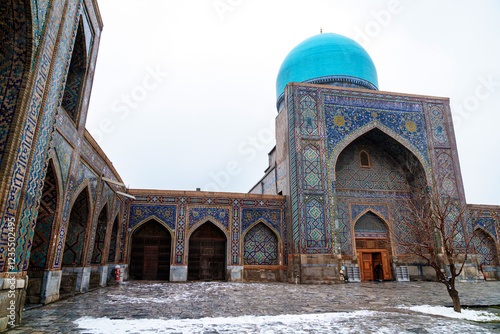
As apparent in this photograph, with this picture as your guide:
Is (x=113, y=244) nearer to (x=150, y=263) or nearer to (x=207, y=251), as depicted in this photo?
(x=150, y=263)

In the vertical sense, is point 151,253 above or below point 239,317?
above

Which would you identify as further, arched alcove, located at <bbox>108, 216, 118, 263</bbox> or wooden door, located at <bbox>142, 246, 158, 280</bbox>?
wooden door, located at <bbox>142, 246, 158, 280</bbox>

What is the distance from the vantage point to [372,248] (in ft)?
40.3

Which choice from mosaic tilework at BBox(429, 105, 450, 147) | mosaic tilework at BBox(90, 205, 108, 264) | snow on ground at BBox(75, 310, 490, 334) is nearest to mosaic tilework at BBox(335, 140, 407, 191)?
mosaic tilework at BBox(429, 105, 450, 147)

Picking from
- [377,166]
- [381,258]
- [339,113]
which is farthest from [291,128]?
[381,258]

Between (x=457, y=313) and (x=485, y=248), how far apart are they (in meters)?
10.4

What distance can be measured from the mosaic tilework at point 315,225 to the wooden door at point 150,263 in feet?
17.1

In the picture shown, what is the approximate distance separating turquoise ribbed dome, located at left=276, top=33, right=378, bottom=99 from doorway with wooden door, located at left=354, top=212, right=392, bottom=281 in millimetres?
6368

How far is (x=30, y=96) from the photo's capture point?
4312 mm

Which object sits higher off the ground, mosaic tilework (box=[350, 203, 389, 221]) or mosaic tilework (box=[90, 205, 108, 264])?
mosaic tilework (box=[350, 203, 389, 221])

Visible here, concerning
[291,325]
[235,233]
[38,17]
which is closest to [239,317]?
[291,325]

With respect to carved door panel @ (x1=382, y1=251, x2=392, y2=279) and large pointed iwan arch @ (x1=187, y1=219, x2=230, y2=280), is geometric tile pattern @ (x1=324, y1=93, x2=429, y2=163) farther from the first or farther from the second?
large pointed iwan arch @ (x1=187, y1=219, x2=230, y2=280)

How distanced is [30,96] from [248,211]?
8.52 m

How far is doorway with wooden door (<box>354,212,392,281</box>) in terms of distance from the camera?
1209 cm
